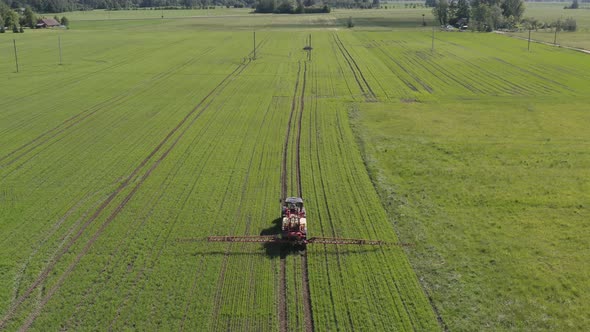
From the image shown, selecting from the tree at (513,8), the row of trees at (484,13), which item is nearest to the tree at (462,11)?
the row of trees at (484,13)

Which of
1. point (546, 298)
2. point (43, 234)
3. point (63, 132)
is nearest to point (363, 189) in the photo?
point (546, 298)

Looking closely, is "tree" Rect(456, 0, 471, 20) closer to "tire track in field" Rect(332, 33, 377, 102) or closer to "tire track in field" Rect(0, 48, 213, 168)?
"tire track in field" Rect(332, 33, 377, 102)

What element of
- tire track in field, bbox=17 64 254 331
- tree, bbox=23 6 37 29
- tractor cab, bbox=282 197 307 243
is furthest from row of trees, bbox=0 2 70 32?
tractor cab, bbox=282 197 307 243

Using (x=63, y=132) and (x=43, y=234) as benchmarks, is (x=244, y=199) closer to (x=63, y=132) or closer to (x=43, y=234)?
(x=43, y=234)

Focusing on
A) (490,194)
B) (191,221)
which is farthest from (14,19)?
(490,194)

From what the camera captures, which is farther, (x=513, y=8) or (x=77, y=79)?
(x=513, y=8)

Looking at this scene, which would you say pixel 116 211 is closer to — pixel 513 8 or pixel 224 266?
pixel 224 266
